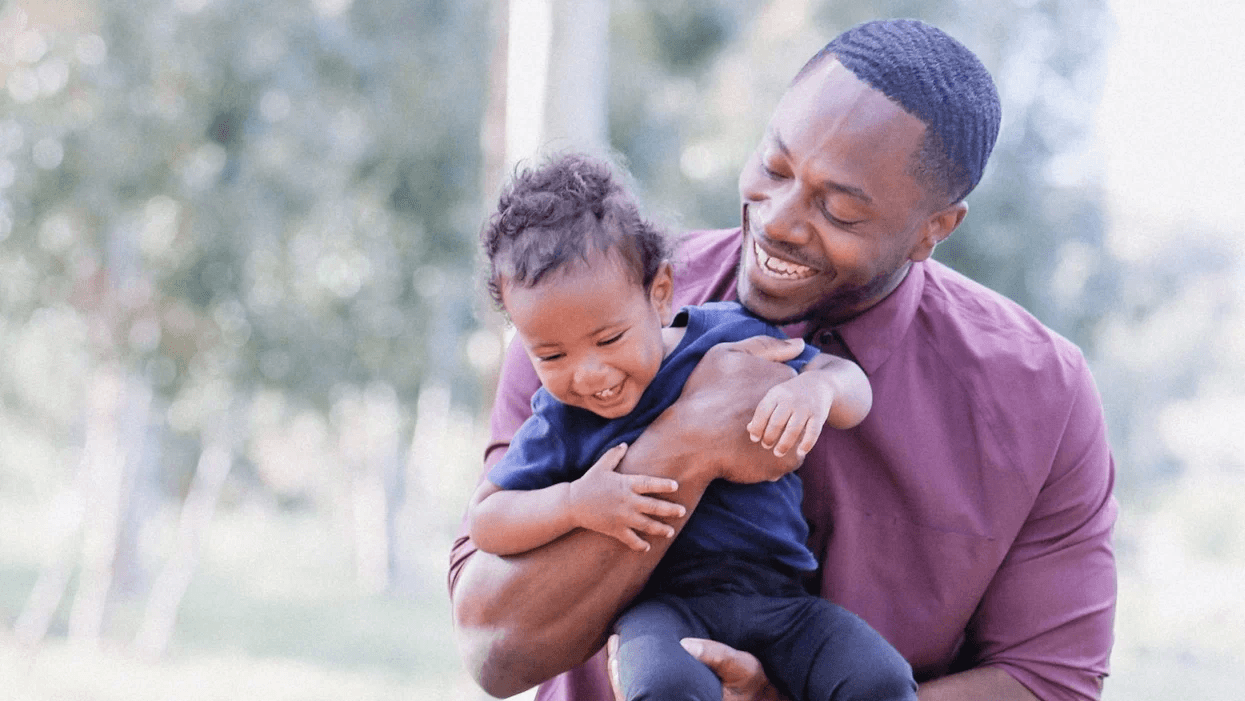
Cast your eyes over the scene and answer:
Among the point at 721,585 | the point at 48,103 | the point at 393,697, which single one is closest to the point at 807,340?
the point at 721,585

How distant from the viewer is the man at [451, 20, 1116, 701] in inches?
74.8

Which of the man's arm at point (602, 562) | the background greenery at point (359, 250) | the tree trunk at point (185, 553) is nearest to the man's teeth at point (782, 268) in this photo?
the man's arm at point (602, 562)

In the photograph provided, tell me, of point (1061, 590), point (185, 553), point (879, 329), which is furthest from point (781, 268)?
point (185, 553)

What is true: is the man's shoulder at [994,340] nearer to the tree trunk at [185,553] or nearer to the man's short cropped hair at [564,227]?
the man's short cropped hair at [564,227]

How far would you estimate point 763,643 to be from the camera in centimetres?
186

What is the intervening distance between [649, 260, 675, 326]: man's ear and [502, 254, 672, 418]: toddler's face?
0.23 ft

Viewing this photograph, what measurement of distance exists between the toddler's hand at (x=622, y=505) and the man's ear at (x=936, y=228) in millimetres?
615

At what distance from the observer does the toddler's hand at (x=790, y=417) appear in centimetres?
176

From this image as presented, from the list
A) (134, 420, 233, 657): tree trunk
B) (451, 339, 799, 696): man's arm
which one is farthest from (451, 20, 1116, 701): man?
(134, 420, 233, 657): tree trunk

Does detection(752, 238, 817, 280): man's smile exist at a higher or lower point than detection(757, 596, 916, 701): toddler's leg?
higher

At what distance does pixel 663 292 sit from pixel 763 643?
0.56m

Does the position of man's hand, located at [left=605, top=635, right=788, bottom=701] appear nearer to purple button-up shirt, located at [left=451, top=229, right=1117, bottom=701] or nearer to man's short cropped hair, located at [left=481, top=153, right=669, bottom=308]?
purple button-up shirt, located at [left=451, top=229, right=1117, bottom=701]

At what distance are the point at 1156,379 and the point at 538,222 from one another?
8176 mm

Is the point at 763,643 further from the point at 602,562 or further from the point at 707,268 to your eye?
the point at 707,268
